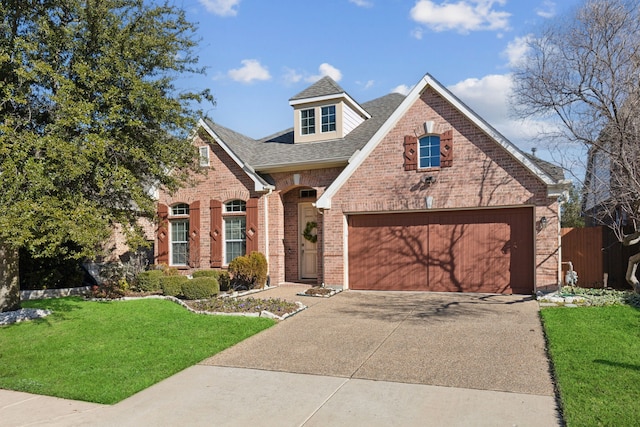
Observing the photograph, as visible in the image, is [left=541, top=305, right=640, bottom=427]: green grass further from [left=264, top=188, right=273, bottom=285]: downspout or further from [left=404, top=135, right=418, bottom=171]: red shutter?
[left=264, top=188, right=273, bottom=285]: downspout

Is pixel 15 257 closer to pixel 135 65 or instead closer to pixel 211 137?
pixel 135 65

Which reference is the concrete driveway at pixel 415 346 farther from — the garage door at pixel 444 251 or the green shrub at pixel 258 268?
the green shrub at pixel 258 268

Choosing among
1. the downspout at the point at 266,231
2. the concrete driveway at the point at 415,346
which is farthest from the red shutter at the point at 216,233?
the concrete driveway at the point at 415,346

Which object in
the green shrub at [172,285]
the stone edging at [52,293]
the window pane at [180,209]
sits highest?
the window pane at [180,209]

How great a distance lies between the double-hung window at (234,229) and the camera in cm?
1669

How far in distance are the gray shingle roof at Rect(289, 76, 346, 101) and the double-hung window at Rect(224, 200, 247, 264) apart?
4.32 m

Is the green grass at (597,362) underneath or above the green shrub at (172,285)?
underneath

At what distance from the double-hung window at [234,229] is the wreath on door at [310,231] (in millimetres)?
2017

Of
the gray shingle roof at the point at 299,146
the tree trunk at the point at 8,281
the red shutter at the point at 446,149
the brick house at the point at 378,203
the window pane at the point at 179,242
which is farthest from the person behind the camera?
the window pane at the point at 179,242

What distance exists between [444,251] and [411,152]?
290 centimetres

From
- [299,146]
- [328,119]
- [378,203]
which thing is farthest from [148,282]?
[328,119]

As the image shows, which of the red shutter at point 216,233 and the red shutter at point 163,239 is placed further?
the red shutter at point 163,239

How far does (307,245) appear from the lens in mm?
16906

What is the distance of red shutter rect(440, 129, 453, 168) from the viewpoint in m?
13.5
